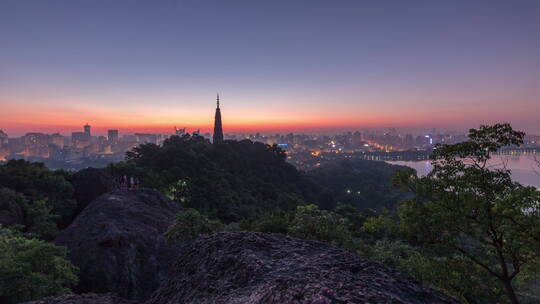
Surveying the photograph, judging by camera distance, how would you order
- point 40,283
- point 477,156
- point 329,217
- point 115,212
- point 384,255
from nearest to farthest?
point 477,156 → point 40,283 → point 384,255 → point 329,217 → point 115,212

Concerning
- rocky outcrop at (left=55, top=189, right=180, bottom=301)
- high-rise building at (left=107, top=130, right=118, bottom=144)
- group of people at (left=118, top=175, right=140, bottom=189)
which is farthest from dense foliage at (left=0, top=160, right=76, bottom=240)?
high-rise building at (left=107, top=130, right=118, bottom=144)

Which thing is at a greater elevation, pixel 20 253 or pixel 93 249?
pixel 20 253

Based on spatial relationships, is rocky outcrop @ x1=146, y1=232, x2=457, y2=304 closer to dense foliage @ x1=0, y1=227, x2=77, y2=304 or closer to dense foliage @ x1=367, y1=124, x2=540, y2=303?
dense foliage @ x1=367, y1=124, x2=540, y2=303

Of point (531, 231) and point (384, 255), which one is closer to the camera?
point (531, 231)

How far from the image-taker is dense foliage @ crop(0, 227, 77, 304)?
686 centimetres

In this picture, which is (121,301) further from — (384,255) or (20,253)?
(384,255)

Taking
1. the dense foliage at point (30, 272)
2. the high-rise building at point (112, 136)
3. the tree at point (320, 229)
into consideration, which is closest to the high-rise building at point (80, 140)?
the high-rise building at point (112, 136)

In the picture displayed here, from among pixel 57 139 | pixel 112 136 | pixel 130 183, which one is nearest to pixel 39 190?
pixel 130 183

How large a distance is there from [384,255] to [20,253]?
11.5 metres

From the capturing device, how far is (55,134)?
117 metres

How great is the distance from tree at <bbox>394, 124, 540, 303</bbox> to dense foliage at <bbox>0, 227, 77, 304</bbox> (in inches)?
379

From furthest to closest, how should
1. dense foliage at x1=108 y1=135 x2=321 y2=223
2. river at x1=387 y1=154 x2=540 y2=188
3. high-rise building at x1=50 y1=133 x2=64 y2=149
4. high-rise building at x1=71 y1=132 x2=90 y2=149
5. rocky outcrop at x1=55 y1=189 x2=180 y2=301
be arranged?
high-rise building at x1=71 y1=132 x2=90 y2=149 < high-rise building at x1=50 y1=133 x2=64 y2=149 < dense foliage at x1=108 y1=135 x2=321 y2=223 < rocky outcrop at x1=55 y1=189 x2=180 y2=301 < river at x1=387 y1=154 x2=540 y2=188

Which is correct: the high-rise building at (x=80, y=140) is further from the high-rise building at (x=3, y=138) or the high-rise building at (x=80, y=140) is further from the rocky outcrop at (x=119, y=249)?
the rocky outcrop at (x=119, y=249)

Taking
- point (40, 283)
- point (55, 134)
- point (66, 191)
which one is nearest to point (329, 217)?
point (40, 283)
